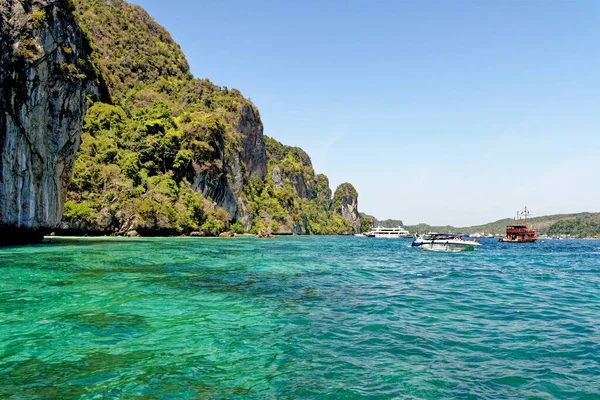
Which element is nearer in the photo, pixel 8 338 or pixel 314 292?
pixel 8 338

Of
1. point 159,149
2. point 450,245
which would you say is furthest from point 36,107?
point 450,245

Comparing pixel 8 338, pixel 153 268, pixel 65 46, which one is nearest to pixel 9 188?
pixel 65 46

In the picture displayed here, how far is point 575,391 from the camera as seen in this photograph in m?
6.79

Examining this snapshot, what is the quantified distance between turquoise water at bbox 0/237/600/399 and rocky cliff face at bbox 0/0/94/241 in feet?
82.2

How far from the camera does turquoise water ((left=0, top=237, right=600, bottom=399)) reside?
22.5ft

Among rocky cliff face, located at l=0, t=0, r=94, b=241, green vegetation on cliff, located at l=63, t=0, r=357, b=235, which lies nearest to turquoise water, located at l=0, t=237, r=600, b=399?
rocky cliff face, located at l=0, t=0, r=94, b=241

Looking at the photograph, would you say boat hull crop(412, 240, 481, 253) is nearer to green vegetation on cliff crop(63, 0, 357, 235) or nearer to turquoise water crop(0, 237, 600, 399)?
turquoise water crop(0, 237, 600, 399)

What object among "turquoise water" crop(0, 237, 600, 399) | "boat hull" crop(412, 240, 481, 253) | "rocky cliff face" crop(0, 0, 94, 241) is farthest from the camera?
"boat hull" crop(412, 240, 481, 253)

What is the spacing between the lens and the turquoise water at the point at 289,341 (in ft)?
22.5

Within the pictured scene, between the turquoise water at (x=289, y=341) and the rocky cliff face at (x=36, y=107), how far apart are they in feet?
82.2

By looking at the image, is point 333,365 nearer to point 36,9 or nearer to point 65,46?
point 36,9

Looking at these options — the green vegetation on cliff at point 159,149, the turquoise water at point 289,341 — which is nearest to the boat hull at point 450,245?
the turquoise water at point 289,341

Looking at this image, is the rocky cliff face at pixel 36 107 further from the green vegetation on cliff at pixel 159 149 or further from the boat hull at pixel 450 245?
the boat hull at pixel 450 245

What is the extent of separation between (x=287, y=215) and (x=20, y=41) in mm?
122923
